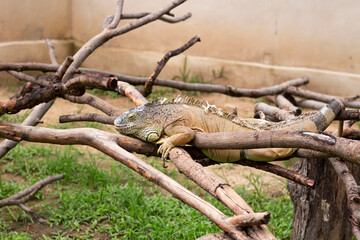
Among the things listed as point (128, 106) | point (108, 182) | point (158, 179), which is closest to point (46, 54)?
point (128, 106)

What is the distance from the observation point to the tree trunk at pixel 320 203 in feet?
11.8

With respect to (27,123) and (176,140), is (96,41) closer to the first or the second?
(27,123)

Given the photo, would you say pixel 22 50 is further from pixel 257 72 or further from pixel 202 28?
pixel 257 72

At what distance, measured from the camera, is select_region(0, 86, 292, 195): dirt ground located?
539 centimetres

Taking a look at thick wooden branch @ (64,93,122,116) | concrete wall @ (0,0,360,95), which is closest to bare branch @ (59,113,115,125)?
thick wooden branch @ (64,93,122,116)

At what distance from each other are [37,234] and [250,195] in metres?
2.24

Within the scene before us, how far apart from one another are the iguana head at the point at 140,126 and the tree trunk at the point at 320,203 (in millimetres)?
1294

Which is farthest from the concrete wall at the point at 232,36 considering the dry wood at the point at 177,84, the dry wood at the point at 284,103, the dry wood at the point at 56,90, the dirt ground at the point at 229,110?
the dry wood at the point at 56,90

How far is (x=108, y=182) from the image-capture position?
5.16 meters

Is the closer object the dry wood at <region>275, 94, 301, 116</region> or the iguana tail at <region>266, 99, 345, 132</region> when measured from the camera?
the iguana tail at <region>266, 99, 345, 132</region>

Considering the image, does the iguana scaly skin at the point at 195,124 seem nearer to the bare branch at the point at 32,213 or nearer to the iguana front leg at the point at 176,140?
the iguana front leg at the point at 176,140

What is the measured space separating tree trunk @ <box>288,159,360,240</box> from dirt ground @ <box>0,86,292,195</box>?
1.32 m

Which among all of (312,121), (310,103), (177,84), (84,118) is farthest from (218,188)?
(310,103)

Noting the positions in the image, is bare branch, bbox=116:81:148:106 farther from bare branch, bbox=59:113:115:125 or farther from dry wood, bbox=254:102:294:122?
dry wood, bbox=254:102:294:122
